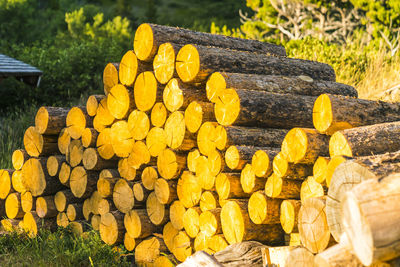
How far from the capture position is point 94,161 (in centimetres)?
494

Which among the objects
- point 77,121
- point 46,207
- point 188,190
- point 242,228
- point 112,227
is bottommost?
point 46,207

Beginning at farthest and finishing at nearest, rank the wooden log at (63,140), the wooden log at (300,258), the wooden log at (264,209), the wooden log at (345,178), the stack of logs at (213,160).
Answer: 1. the wooden log at (63,140)
2. the wooden log at (264,209)
3. the wooden log at (300,258)
4. the stack of logs at (213,160)
5. the wooden log at (345,178)

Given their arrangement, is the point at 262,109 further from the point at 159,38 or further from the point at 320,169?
the point at 159,38

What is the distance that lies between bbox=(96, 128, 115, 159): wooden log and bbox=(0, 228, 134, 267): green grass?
0.87 metres

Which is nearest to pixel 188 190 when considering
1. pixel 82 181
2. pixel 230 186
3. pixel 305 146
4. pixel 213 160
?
pixel 213 160

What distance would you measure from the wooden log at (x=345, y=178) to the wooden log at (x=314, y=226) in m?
0.13

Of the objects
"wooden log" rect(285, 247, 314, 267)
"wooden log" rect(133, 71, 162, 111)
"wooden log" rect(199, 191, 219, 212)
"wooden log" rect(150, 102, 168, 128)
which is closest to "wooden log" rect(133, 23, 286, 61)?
"wooden log" rect(133, 71, 162, 111)

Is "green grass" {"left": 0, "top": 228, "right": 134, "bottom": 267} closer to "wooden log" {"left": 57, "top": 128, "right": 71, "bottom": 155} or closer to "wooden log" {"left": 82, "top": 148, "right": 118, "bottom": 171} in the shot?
"wooden log" {"left": 82, "top": 148, "right": 118, "bottom": 171}

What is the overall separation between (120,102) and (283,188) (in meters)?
2.18

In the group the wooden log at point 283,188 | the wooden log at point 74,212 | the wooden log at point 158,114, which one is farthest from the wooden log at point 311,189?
the wooden log at point 74,212

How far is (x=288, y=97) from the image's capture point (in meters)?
4.07

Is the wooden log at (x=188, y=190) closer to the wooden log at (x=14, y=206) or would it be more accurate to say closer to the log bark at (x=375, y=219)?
the log bark at (x=375, y=219)

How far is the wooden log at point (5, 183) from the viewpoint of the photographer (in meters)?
5.88

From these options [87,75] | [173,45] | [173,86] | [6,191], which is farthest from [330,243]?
[87,75]
